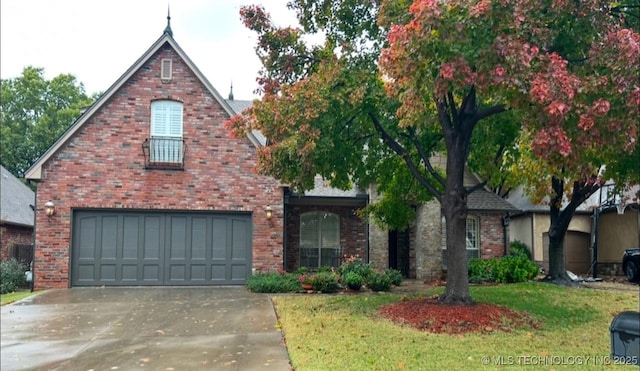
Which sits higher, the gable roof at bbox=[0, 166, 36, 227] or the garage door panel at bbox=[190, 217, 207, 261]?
the gable roof at bbox=[0, 166, 36, 227]

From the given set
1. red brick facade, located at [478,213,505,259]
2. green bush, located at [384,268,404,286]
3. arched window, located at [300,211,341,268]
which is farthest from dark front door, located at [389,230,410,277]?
green bush, located at [384,268,404,286]

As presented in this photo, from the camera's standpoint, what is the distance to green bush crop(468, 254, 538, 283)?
17.4m

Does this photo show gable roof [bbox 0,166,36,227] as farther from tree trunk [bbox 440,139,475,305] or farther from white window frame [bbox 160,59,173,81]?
tree trunk [bbox 440,139,475,305]

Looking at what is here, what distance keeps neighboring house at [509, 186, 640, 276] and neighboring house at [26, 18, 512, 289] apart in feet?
41.9

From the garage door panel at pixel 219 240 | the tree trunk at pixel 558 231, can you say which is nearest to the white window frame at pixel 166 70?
the garage door panel at pixel 219 240

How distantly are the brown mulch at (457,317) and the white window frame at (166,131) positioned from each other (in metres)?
8.32

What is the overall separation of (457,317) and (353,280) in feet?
17.7

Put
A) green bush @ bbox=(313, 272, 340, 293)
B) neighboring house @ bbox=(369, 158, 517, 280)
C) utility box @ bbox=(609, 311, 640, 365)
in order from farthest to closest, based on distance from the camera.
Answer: neighboring house @ bbox=(369, 158, 517, 280)
green bush @ bbox=(313, 272, 340, 293)
utility box @ bbox=(609, 311, 640, 365)

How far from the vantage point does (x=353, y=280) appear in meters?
14.9

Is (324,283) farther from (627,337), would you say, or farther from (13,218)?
(13,218)

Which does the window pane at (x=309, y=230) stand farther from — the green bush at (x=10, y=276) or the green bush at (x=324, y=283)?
the green bush at (x=10, y=276)

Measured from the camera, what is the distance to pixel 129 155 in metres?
15.8

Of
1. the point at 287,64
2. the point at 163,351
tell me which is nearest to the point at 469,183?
the point at 287,64

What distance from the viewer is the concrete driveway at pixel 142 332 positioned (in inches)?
296
